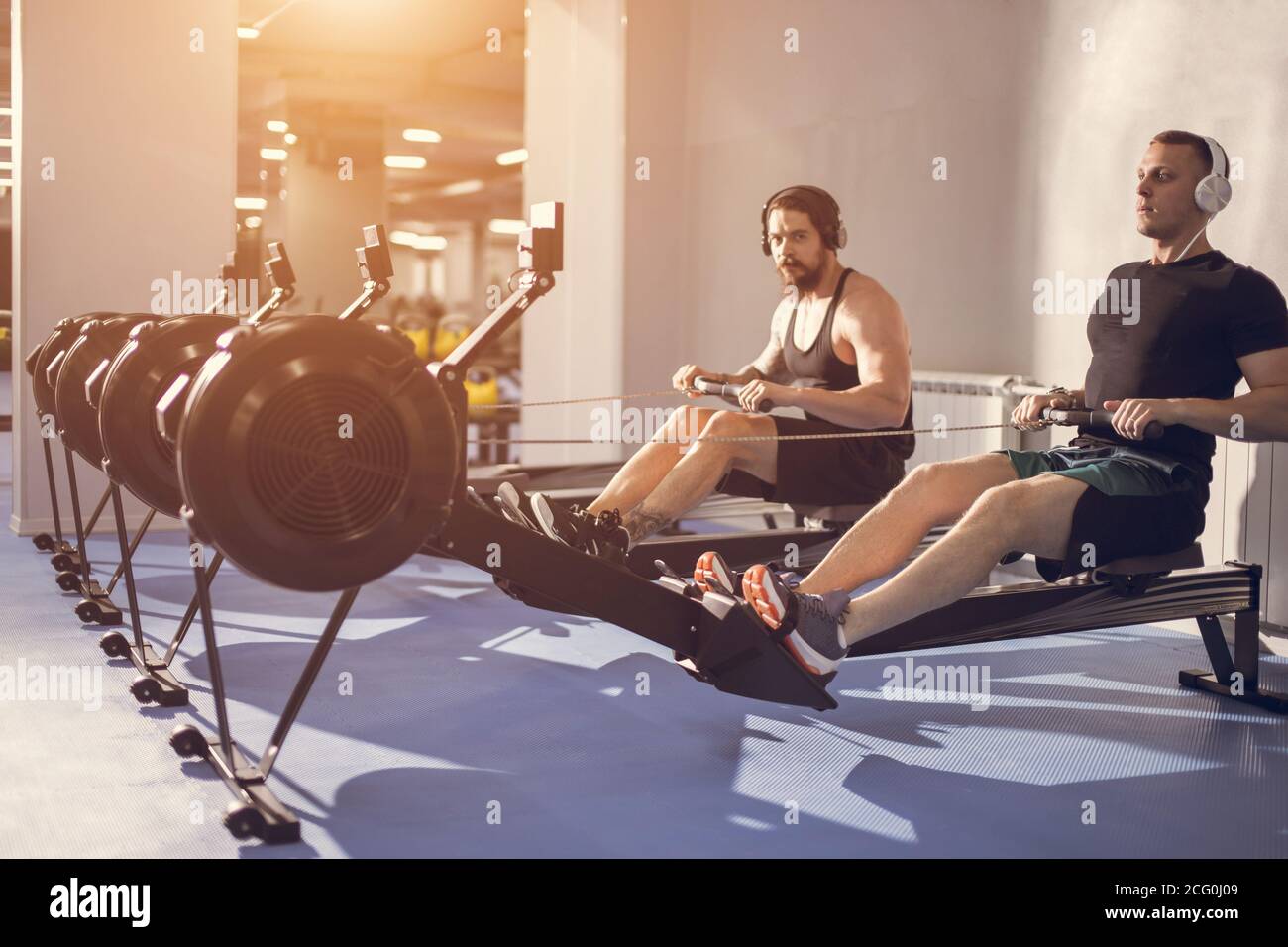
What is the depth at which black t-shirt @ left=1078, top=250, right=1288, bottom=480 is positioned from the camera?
2854 millimetres

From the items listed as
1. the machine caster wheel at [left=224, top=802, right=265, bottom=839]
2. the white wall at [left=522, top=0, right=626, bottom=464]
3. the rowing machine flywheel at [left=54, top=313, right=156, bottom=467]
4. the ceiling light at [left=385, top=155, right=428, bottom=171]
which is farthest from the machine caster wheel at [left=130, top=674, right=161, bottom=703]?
the ceiling light at [left=385, top=155, right=428, bottom=171]

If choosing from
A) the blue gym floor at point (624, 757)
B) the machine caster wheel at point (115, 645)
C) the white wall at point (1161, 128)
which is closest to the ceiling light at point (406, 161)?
the white wall at point (1161, 128)

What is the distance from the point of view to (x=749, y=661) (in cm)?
259

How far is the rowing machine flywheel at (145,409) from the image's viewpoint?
285 centimetres

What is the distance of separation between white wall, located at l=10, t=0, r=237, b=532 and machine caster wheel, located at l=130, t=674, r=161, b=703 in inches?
112

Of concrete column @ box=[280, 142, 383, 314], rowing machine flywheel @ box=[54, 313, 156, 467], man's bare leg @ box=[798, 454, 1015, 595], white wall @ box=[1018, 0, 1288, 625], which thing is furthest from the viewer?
concrete column @ box=[280, 142, 383, 314]

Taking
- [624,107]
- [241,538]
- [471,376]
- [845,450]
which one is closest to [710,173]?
[624,107]

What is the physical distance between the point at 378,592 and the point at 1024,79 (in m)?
2.83

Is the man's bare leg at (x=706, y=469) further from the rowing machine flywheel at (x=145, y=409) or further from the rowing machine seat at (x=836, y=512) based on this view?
the rowing machine flywheel at (x=145, y=409)

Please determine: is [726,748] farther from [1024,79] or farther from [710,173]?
[710,173]

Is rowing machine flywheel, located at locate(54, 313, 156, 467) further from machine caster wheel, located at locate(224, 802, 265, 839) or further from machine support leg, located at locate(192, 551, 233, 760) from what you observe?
machine caster wheel, located at locate(224, 802, 265, 839)

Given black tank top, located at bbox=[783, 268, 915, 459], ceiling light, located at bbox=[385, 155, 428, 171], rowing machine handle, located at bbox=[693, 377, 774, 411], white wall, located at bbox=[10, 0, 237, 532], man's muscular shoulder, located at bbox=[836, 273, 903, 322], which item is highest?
ceiling light, located at bbox=[385, 155, 428, 171]

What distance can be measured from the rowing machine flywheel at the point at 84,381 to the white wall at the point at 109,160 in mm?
2133

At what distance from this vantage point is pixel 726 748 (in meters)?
2.75
